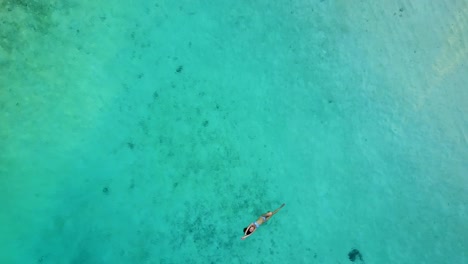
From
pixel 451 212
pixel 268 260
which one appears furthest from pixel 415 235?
pixel 268 260

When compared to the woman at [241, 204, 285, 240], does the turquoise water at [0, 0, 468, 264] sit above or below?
above

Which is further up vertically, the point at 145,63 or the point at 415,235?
the point at 145,63

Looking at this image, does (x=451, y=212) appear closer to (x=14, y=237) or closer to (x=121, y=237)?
(x=121, y=237)

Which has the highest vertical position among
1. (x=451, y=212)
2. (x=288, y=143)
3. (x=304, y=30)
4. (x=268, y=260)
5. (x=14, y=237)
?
(x=304, y=30)

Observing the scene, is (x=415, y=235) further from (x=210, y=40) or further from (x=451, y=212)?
(x=210, y=40)

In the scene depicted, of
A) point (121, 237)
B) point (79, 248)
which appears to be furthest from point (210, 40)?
point (79, 248)

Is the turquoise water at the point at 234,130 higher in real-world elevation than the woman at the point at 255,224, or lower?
higher

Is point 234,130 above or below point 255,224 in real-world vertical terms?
above
